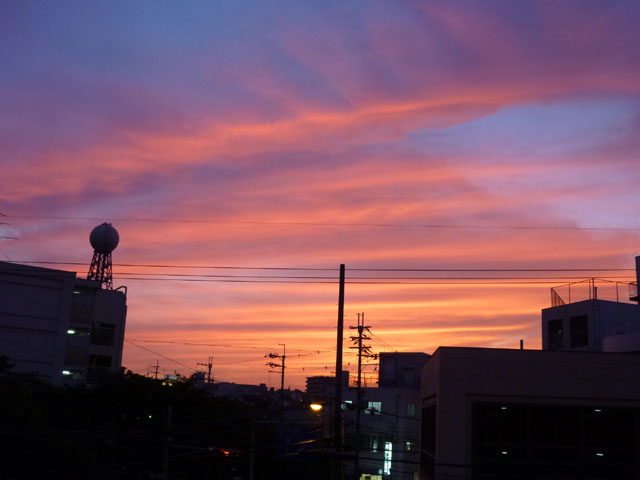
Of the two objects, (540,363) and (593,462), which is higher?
(540,363)

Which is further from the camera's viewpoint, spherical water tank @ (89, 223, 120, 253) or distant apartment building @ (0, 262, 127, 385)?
spherical water tank @ (89, 223, 120, 253)

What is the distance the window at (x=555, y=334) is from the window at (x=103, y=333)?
49692 mm

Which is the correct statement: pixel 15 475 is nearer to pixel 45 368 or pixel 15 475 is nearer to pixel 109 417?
pixel 109 417

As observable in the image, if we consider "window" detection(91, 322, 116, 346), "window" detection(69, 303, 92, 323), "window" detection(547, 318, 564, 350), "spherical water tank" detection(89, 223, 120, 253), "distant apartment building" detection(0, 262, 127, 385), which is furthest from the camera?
"spherical water tank" detection(89, 223, 120, 253)

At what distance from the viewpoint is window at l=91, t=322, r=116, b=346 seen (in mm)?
81438

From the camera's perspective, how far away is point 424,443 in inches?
1420

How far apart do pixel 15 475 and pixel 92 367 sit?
50.8 m

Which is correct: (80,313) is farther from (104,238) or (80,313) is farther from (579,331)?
(579,331)

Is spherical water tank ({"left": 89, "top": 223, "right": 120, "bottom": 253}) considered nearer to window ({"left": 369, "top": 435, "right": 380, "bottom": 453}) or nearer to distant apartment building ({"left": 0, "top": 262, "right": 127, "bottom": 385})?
distant apartment building ({"left": 0, "top": 262, "right": 127, "bottom": 385})

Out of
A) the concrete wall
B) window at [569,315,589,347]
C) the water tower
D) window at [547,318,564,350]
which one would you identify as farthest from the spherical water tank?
the concrete wall

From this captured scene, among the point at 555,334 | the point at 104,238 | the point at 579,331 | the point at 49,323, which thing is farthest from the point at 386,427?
the point at 104,238

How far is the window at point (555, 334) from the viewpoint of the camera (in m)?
67.6

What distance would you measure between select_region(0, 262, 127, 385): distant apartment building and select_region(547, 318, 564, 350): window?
45.3 meters

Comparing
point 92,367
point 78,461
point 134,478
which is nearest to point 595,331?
point 134,478
